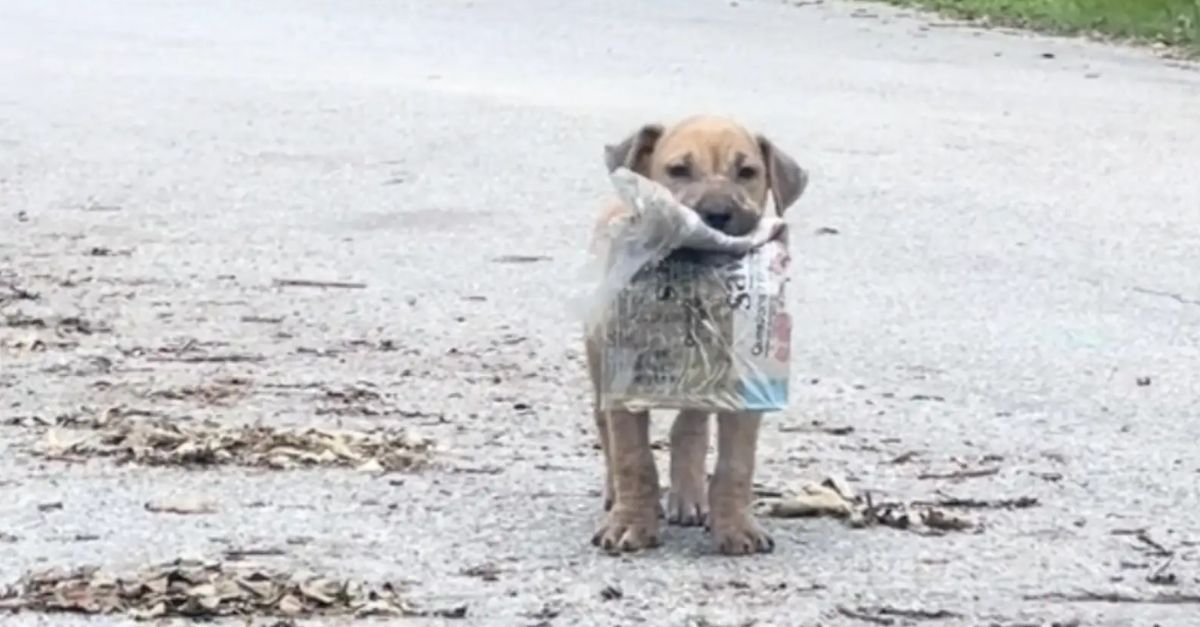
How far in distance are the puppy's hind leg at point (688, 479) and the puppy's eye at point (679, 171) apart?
0.49 metres

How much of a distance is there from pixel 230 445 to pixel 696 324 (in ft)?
4.52

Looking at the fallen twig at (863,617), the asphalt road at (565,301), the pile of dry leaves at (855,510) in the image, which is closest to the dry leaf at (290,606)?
the asphalt road at (565,301)

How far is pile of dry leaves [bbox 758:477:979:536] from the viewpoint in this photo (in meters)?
4.65

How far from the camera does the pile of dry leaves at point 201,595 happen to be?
4.07m

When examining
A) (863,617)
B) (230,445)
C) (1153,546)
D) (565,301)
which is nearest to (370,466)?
(230,445)

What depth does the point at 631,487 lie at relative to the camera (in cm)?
436

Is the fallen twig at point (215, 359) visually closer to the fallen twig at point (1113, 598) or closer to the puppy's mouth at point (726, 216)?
the puppy's mouth at point (726, 216)

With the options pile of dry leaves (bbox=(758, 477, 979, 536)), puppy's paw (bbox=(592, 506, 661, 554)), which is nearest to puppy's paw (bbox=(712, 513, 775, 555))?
puppy's paw (bbox=(592, 506, 661, 554))

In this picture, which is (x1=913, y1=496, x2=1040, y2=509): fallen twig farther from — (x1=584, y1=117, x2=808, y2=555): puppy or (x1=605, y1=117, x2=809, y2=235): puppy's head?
(x1=605, y1=117, x2=809, y2=235): puppy's head

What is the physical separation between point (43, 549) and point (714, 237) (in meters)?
1.23

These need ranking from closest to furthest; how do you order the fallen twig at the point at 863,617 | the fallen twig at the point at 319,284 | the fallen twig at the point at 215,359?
the fallen twig at the point at 863,617 < the fallen twig at the point at 215,359 < the fallen twig at the point at 319,284

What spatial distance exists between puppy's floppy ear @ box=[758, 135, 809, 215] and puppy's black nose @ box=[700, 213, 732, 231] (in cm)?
16

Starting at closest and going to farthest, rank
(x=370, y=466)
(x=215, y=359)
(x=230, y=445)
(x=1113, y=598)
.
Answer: (x=1113, y=598) → (x=370, y=466) → (x=230, y=445) → (x=215, y=359)

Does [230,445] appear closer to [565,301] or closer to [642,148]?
[642,148]
